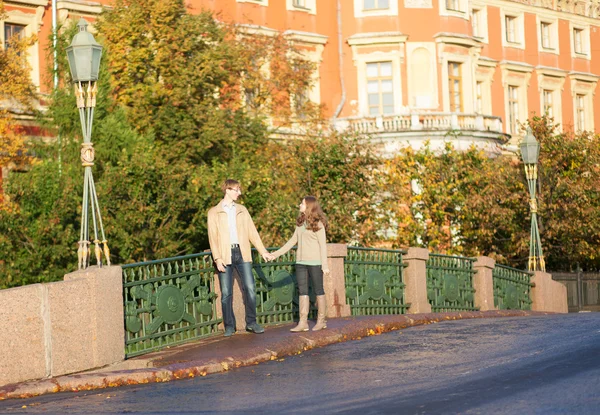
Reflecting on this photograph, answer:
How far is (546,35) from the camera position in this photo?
60.3 m

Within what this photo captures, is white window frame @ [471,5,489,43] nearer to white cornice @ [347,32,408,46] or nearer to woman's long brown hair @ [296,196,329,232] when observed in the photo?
white cornice @ [347,32,408,46]

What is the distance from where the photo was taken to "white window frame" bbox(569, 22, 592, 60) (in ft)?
202

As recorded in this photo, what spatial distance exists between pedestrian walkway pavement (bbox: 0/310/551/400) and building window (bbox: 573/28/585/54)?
44.8m

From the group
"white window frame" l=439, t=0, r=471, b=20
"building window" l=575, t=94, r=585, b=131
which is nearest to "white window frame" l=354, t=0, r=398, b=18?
"white window frame" l=439, t=0, r=471, b=20

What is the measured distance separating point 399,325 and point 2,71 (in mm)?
16714

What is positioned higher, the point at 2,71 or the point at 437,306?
the point at 2,71

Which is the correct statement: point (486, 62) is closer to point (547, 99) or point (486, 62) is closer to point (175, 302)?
point (547, 99)

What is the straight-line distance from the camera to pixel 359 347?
16.4 metres

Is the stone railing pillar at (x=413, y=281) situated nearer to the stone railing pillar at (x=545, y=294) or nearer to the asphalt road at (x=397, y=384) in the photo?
the asphalt road at (x=397, y=384)

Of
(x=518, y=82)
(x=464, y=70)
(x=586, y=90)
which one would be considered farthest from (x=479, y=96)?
(x=586, y=90)

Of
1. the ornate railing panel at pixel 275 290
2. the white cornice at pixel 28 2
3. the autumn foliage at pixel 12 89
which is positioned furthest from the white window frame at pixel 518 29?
the ornate railing panel at pixel 275 290

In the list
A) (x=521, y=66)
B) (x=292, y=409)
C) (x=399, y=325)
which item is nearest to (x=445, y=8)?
(x=521, y=66)

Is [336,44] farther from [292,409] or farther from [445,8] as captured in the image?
[292,409]

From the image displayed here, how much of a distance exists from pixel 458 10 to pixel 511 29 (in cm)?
858
